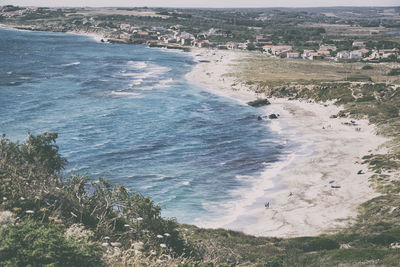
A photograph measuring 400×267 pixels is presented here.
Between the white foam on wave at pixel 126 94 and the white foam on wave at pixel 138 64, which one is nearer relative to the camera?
the white foam on wave at pixel 126 94

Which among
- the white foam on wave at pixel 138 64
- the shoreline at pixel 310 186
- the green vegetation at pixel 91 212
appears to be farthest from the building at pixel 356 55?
the green vegetation at pixel 91 212

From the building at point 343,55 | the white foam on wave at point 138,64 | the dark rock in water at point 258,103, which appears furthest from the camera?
the building at point 343,55

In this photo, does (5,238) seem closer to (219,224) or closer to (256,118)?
(219,224)

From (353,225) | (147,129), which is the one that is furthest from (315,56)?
(353,225)

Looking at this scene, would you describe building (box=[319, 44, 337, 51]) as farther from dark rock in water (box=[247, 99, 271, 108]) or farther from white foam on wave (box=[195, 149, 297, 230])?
white foam on wave (box=[195, 149, 297, 230])

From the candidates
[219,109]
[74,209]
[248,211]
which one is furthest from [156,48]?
[74,209]

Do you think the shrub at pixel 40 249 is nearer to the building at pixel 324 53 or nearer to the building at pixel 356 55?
the building at pixel 324 53
